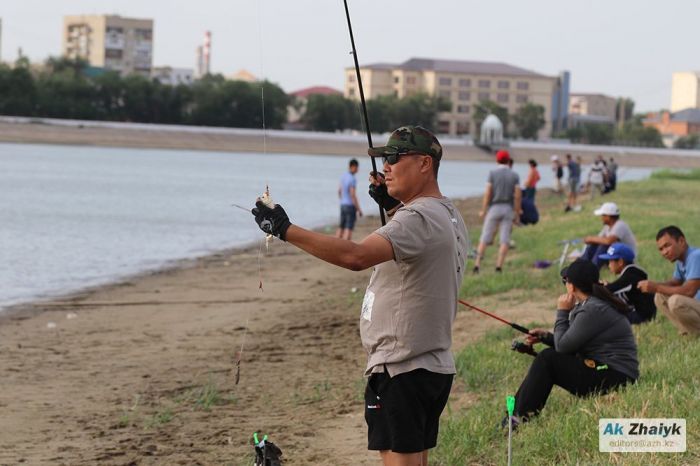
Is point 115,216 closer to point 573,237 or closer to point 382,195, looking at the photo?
point 573,237

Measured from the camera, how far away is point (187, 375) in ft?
34.1

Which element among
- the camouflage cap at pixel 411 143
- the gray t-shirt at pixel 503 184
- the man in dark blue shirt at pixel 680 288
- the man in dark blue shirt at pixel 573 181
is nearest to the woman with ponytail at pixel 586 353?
the man in dark blue shirt at pixel 680 288

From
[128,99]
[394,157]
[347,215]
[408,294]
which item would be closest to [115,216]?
[347,215]

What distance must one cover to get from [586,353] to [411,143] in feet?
9.69

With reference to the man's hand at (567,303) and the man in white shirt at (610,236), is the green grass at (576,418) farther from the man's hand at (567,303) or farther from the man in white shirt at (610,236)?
the man in white shirt at (610,236)

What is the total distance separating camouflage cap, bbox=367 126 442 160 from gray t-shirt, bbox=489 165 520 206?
10.6 metres

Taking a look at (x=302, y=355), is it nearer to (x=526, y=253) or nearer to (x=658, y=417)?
(x=658, y=417)

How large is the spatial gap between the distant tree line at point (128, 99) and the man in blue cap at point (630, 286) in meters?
103

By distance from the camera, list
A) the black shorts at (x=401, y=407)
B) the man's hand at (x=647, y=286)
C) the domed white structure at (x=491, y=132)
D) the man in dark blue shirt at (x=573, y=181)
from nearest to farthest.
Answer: the black shorts at (x=401, y=407), the man's hand at (x=647, y=286), the man in dark blue shirt at (x=573, y=181), the domed white structure at (x=491, y=132)

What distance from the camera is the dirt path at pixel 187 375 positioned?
769cm

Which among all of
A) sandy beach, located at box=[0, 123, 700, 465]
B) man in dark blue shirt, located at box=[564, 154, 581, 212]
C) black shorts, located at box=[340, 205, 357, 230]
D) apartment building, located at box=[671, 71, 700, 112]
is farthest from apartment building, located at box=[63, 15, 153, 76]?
sandy beach, located at box=[0, 123, 700, 465]

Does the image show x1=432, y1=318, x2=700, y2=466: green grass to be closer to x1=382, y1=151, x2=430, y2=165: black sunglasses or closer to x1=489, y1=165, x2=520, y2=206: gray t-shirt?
x1=382, y1=151, x2=430, y2=165: black sunglasses

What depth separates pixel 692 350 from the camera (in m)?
8.02

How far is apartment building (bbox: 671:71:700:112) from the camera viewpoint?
176625mm
